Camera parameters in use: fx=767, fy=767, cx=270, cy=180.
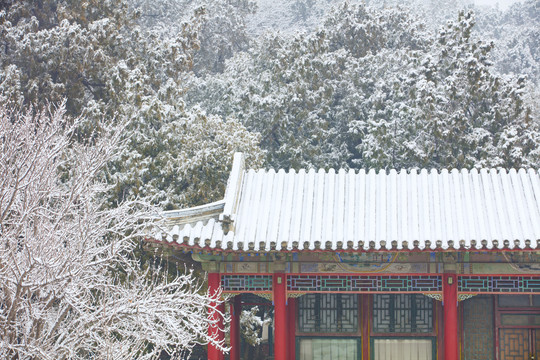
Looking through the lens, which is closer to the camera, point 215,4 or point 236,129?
point 236,129

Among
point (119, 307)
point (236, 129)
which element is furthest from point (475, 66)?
point (119, 307)

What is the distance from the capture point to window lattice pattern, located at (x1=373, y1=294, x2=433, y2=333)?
12281mm

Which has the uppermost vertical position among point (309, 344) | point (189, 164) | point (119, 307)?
Result: point (189, 164)

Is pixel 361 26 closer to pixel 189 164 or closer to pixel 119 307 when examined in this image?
pixel 189 164

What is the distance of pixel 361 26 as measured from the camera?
3086cm

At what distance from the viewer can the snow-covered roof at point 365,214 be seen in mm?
10141

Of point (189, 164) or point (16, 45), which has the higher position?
point (16, 45)

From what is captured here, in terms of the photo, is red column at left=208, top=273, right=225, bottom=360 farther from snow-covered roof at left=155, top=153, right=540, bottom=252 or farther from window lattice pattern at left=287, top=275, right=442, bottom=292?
window lattice pattern at left=287, top=275, right=442, bottom=292

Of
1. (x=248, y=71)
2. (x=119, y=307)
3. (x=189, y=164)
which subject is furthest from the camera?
(x=248, y=71)

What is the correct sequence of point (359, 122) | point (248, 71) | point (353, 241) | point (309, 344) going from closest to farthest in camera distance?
point (353, 241)
point (309, 344)
point (359, 122)
point (248, 71)

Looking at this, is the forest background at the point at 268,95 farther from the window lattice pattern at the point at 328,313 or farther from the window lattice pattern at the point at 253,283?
the window lattice pattern at the point at 253,283

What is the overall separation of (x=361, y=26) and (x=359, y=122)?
608cm

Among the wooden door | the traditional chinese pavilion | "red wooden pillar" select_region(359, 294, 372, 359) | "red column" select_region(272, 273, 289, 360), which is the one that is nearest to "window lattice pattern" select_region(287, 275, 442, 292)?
the traditional chinese pavilion

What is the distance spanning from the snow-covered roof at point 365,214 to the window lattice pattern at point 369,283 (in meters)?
0.80
